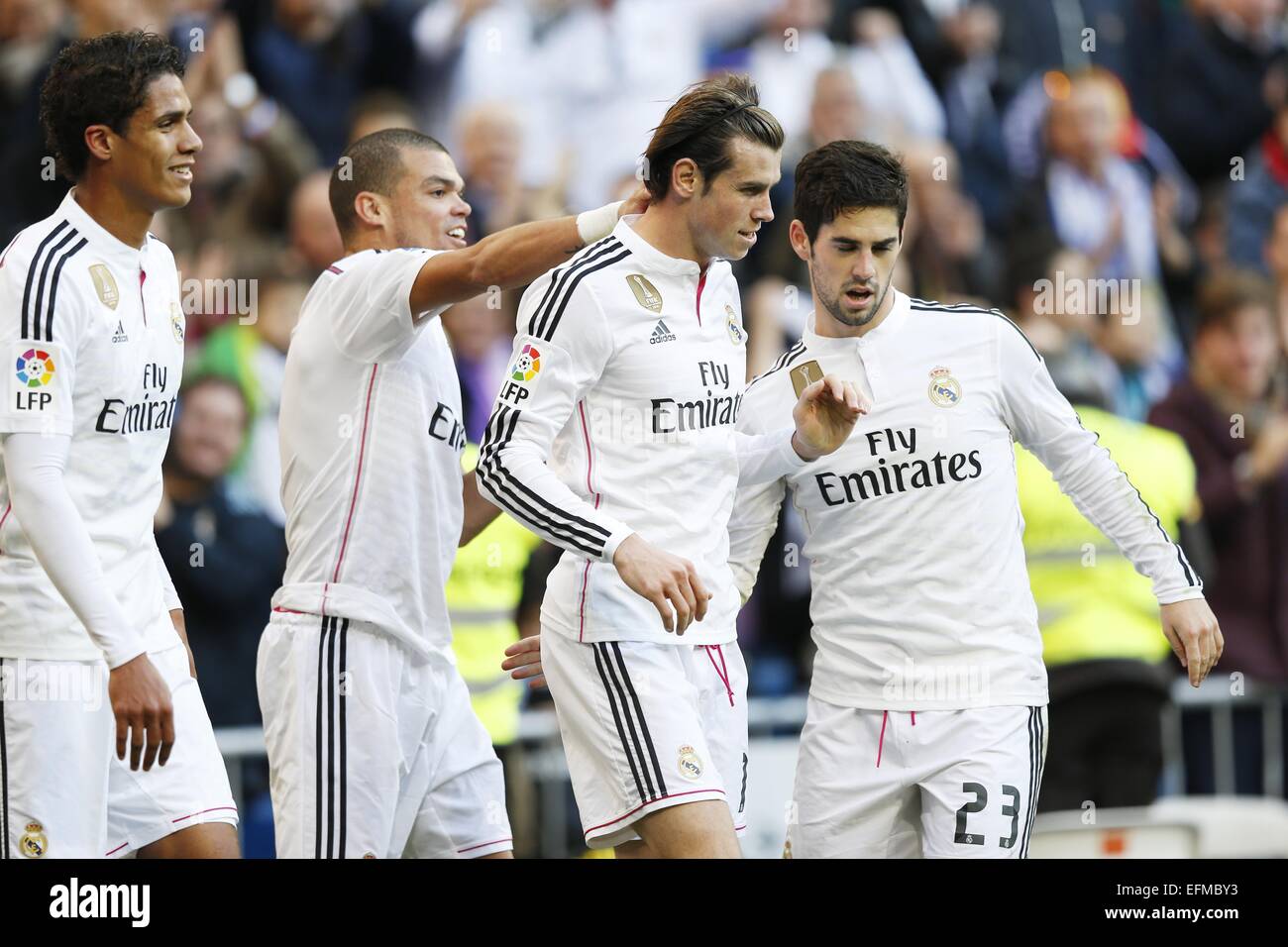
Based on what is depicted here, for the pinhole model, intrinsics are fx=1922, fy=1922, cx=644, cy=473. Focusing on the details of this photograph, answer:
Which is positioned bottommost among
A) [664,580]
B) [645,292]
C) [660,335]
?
[664,580]

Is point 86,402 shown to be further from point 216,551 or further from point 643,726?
point 216,551

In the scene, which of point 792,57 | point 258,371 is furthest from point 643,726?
point 792,57

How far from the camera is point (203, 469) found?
776 centimetres

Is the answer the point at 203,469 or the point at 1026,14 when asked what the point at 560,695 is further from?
the point at 1026,14

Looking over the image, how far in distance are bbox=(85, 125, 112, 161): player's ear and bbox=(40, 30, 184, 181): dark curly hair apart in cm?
1

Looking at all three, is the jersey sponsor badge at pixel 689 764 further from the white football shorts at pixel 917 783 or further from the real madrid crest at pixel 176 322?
the real madrid crest at pixel 176 322

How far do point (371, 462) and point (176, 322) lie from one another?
0.65 meters

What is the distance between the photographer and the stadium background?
24.7 ft

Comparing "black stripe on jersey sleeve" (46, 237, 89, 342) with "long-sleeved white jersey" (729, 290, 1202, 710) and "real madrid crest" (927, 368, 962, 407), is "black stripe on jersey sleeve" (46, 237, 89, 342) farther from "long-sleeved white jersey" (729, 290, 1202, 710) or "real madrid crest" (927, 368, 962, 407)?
"real madrid crest" (927, 368, 962, 407)

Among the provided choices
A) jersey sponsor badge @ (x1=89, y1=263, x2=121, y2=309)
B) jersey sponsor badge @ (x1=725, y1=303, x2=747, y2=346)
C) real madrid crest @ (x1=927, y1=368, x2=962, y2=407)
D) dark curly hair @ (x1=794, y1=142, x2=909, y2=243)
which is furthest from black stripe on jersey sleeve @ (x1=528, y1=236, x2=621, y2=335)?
jersey sponsor badge @ (x1=89, y1=263, x2=121, y2=309)

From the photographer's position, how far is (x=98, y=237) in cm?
508

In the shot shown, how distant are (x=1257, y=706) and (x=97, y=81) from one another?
5940mm

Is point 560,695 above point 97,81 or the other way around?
the other way around
